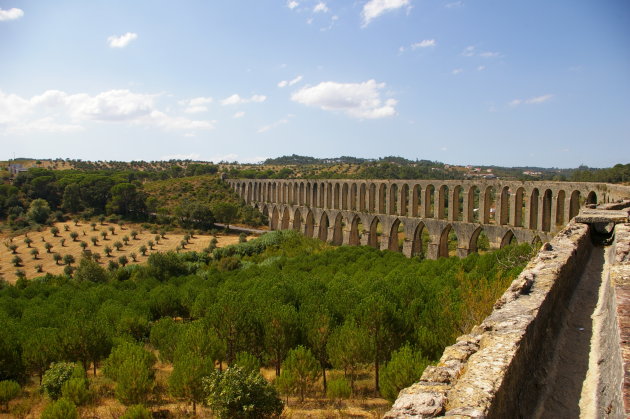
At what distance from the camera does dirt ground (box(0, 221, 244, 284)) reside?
119 ft

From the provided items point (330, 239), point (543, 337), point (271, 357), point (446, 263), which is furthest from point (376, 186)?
point (543, 337)

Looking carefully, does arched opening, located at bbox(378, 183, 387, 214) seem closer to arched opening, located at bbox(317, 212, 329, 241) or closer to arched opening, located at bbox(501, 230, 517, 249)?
arched opening, located at bbox(317, 212, 329, 241)

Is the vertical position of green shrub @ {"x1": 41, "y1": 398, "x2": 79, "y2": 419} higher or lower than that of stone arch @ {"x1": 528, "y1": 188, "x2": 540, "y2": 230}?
lower

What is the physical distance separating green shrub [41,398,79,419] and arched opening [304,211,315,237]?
1408 inches

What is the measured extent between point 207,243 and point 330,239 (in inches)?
489

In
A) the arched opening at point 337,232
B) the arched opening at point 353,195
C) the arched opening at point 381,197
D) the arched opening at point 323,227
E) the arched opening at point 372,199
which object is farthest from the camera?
the arched opening at point 323,227

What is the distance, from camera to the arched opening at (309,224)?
44.3m

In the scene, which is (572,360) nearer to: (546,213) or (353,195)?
(546,213)

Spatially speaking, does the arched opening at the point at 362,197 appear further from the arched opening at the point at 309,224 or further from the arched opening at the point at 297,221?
the arched opening at the point at 297,221

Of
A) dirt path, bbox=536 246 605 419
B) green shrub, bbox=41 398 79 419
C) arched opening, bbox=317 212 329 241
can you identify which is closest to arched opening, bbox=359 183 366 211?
arched opening, bbox=317 212 329 241

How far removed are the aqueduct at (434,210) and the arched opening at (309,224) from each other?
10cm

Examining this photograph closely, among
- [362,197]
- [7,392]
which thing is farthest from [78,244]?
[7,392]

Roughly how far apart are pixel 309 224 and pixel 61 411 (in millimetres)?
36541

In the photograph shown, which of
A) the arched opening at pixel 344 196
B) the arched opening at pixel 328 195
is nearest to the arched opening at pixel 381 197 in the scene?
the arched opening at pixel 344 196
